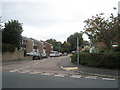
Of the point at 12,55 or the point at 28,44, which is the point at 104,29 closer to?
the point at 12,55

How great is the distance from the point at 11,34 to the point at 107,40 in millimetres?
23736

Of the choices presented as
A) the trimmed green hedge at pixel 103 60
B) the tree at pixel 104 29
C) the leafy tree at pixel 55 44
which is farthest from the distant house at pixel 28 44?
the trimmed green hedge at pixel 103 60

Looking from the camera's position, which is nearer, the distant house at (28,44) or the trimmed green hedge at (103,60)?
the trimmed green hedge at (103,60)

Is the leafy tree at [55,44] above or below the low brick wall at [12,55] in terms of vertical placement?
above

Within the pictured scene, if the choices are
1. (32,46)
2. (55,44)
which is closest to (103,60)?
(32,46)

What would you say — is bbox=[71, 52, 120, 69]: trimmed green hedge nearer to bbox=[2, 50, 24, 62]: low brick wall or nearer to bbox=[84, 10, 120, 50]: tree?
bbox=[84, 10, 120, 50]: tree

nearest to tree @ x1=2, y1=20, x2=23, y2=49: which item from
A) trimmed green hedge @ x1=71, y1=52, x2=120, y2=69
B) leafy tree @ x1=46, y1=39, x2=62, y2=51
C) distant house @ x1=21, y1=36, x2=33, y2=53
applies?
trimmed green hedge @ x1=71, y1=52, x2=120, y2=69

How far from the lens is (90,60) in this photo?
70.2ft

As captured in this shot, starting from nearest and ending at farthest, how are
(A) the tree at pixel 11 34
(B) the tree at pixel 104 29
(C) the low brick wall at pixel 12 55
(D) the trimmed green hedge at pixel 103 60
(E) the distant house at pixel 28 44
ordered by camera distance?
1. (D) the trimmed green hedge at pixel 103 60
2. (B) the tree at pixel 104 29
3. (C) the low brick wall at pixel 12 55
4. (A) the tree at pixel 11 34
5. (E) the distant house at pixel 28 44

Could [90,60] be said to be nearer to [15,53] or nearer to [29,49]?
[15,53]

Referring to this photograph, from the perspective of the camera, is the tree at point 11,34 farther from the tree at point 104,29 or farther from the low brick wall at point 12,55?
the tree at point 104,29

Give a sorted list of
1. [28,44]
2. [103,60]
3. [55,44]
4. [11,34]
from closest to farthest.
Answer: [103,60]
[11,34]
[28,44]
[55,44]

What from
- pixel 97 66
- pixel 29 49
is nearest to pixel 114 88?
pixel 97 66

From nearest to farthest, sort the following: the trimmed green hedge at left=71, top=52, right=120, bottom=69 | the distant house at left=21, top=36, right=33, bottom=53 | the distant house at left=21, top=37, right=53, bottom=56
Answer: the trimmed green hedge at left=71, top=52, right=120, bottom=69, the distant house at left=21, top=37, right=53, bottom=56, the distant house at left=21, top=36, right=33, bottom=53
